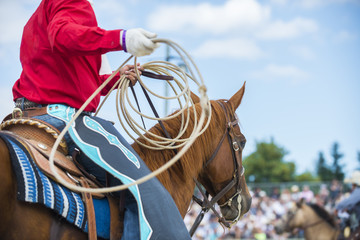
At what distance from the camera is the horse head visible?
383cm

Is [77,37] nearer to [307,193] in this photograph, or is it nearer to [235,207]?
[235,207]

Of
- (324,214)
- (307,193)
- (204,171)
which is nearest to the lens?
(204,171)

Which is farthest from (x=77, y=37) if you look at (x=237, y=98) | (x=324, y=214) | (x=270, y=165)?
(x=270, y=165)

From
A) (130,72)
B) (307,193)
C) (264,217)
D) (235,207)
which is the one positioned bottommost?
(264,217)

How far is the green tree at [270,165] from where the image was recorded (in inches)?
2633

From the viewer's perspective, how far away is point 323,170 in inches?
2968

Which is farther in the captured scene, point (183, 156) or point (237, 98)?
point (237, 98)

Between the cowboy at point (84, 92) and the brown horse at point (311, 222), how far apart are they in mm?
11326

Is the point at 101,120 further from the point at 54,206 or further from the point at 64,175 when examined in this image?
the point at 54,206

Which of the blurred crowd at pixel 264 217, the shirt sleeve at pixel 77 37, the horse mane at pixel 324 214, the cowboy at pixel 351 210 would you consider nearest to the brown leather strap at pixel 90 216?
the shirt sleeve at pixel 77 37

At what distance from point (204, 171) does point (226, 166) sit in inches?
7.8

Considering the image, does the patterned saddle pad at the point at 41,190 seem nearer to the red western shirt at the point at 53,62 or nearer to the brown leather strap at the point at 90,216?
the brown leather strap at the point at 90,216

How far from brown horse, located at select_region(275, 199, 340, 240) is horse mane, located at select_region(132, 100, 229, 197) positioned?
10.4 metres

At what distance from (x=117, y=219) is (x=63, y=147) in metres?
0.60
